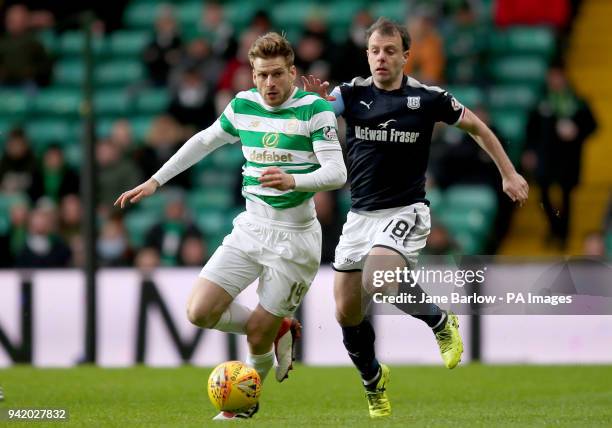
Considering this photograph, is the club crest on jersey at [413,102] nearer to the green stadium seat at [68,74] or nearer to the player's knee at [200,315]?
the player's knee at [200,315]

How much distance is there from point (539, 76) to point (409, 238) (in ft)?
29.9

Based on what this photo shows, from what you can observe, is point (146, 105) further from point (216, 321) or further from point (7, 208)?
point (216, 321)

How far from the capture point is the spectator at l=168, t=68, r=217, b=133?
16.8m

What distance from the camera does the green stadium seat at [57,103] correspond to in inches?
739

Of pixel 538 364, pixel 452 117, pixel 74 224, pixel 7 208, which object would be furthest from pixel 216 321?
pixel 7 208

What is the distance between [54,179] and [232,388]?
885 centimetres

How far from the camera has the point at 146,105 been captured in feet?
60.6

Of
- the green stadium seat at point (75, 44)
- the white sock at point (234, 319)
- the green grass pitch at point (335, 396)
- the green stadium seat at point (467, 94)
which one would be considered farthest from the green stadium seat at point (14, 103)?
the white sock at point (234, 319)

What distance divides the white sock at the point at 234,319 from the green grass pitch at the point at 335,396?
0.56m

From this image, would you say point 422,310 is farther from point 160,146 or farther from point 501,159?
point 160,146

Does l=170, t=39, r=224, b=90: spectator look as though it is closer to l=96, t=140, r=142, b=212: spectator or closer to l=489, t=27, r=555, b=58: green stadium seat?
l=96, t=140, r=142, b=212: spectator

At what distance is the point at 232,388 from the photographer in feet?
27.5

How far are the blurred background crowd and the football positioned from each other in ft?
19.7

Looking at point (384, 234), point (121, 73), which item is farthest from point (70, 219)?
point (384, 234)
